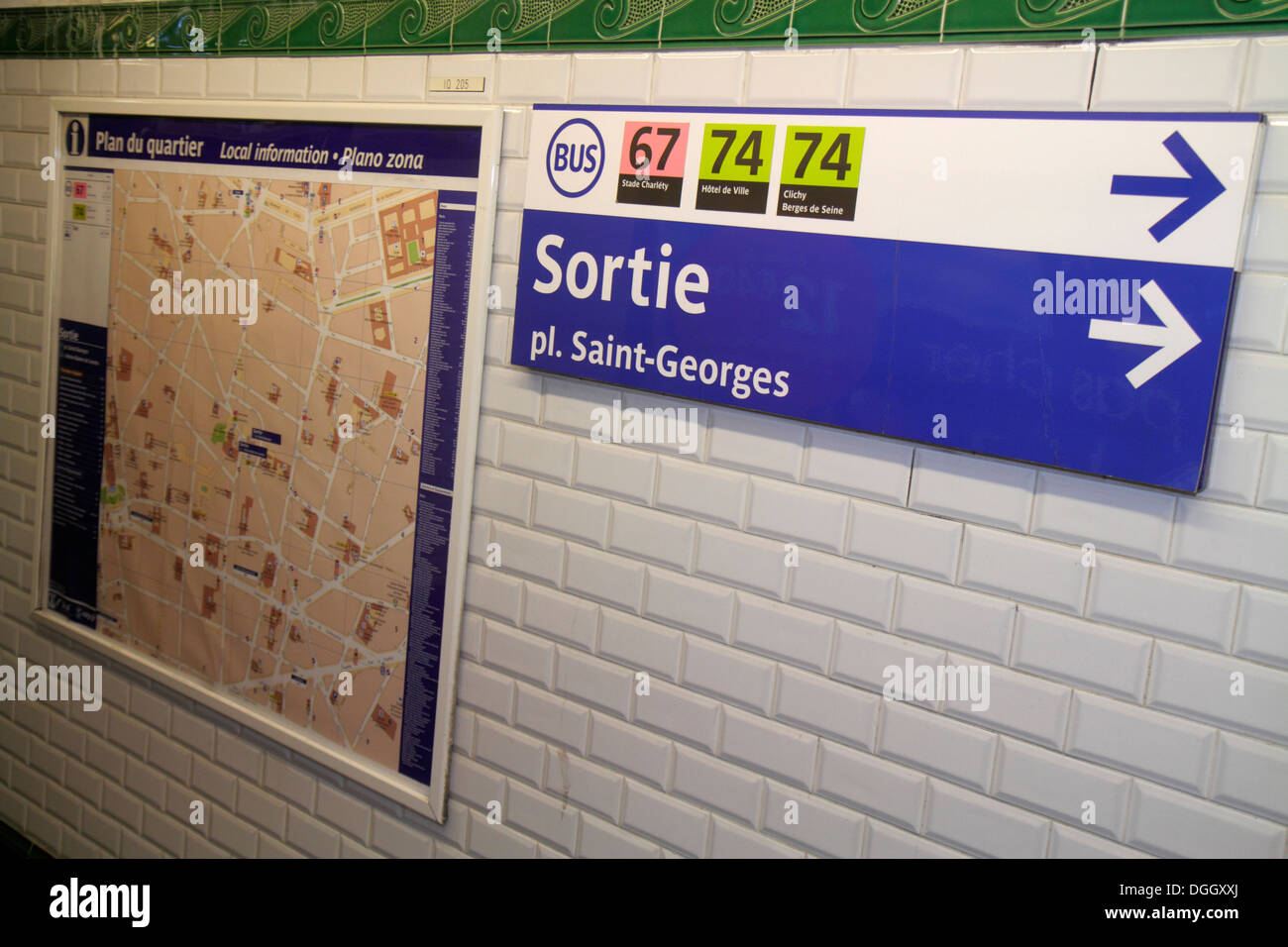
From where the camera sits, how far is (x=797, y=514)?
7.05 ft

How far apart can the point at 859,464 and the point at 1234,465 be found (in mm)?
661

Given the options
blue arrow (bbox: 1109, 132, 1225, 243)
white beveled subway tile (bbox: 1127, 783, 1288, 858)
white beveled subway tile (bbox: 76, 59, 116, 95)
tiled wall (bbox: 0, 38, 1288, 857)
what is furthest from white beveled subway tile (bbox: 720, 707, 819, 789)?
white beveled subway tile (bbox: 76, 59, 116, 95)

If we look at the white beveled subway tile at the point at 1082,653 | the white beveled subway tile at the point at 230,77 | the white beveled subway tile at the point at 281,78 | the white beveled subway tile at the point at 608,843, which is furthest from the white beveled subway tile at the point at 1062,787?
the white beveled subway tile at the point at 230,77

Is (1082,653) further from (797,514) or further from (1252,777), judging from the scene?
(797,514)

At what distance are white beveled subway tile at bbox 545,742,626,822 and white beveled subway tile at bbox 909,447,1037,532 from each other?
1031 millimetres

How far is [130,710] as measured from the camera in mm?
3500

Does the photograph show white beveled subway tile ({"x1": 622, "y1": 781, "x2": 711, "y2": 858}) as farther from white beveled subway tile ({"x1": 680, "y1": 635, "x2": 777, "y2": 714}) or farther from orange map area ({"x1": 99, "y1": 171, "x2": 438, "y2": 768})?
orange map area ({"x1": 99, "y1": 171, "x2": 438, "y2": 768})

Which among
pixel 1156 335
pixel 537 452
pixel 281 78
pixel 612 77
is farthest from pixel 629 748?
pixel 281 78

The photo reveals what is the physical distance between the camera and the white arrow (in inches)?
64.5

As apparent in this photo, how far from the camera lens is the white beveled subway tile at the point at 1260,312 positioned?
162 cm

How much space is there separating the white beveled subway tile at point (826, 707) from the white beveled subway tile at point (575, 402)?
2.44ft
